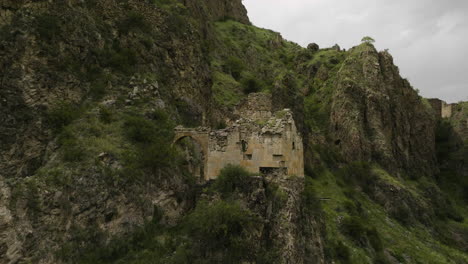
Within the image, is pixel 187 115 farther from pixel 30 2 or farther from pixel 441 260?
pixel 441 260

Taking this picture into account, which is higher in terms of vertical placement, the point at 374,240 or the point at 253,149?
the point at 253,149

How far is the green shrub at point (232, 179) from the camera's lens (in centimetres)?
1792

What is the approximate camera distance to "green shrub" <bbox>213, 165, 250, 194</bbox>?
58.8 feet

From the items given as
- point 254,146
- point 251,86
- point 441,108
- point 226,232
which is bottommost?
point 226,232

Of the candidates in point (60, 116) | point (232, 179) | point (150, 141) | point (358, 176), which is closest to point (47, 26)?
point (60, 116)

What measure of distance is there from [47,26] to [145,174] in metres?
10.2

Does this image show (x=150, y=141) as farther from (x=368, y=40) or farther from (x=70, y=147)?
(x=368, y=40)

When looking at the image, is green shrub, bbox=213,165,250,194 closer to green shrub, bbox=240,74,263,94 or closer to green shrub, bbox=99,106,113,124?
green shrub, bbox=99,106,113,124

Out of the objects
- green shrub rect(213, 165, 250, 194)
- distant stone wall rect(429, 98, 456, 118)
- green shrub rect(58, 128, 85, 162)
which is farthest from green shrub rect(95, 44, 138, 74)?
distant stone wall rect(429, 98, 456, 118)

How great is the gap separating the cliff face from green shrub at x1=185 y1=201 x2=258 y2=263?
28409 millimetres

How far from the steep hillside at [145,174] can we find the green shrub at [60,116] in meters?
0.08

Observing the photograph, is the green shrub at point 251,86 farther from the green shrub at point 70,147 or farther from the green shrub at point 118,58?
the green shrub at point 70,147

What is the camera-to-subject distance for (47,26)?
854 inches

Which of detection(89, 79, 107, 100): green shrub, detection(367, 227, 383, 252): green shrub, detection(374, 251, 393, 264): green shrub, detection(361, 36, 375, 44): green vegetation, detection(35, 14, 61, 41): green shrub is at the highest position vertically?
detection(361, 36, 375, 44): green vegetation
